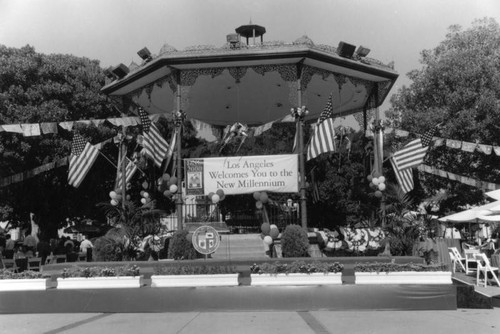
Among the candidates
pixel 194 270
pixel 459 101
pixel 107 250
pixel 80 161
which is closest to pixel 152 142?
pixel 80 161

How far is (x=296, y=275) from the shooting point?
36.7 ft

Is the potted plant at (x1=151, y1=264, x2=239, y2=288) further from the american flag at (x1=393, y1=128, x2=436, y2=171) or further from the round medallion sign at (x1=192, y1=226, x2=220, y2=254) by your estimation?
the american flag at (x1=393, y1=128, x2=436, y2=171)

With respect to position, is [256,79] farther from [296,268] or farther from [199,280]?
[199,280]

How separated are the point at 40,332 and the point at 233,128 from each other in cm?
1271

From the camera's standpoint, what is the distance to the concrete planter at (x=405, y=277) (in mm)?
10922

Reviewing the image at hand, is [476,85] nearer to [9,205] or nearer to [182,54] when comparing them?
[182,54]

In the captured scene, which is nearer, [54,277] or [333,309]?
[333,309]

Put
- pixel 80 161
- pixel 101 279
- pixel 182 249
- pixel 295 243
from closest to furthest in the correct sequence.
→ pixel 101 279 < pixel 295 243 < pixel 182 249 < pixel 80 161

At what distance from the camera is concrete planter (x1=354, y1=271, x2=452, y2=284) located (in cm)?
1092

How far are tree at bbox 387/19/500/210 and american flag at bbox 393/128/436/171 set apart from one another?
5.38 meters

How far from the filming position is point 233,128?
2056 centimetres

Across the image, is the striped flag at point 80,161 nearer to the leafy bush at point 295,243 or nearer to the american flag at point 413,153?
the leafy bush at point 295,243

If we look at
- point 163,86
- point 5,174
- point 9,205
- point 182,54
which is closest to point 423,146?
point 182,54

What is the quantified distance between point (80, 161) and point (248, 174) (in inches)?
243
